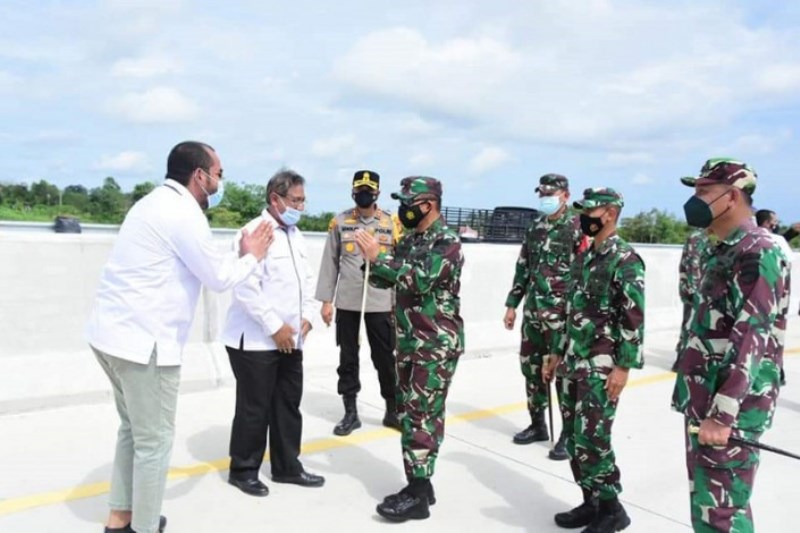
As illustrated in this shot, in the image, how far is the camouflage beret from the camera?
5.43 metres

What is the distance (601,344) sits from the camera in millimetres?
3760

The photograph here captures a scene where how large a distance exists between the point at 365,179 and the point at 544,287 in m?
1.60

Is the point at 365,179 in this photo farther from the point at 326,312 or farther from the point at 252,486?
the point at 252,486

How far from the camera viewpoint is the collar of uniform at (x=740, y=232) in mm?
2791

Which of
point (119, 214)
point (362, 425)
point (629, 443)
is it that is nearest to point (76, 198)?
point (119, 214)

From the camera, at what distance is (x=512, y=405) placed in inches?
257

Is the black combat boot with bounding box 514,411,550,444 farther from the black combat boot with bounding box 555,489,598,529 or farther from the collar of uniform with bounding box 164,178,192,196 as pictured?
the collar of uniform with bounding box 164,178,192,196

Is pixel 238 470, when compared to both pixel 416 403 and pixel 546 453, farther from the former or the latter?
pixel 546 453

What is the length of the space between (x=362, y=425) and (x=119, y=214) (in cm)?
1609

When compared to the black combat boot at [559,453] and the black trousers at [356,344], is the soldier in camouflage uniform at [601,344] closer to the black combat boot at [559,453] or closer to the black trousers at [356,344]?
the black combat boot at [559,453]

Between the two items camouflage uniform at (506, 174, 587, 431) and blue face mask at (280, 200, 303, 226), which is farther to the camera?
camouflage uniform at (506, 174, 587, 431)

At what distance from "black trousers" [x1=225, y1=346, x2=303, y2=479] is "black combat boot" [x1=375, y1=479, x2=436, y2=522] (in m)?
0.76

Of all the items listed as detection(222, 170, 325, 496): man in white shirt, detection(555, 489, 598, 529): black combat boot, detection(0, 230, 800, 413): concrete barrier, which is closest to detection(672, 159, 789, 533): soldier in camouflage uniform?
detection(555, 489, 598, 529): black combat boot

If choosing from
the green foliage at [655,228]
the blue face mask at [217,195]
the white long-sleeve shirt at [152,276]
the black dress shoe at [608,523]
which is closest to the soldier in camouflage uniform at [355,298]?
the blue face mask at [217,195]
